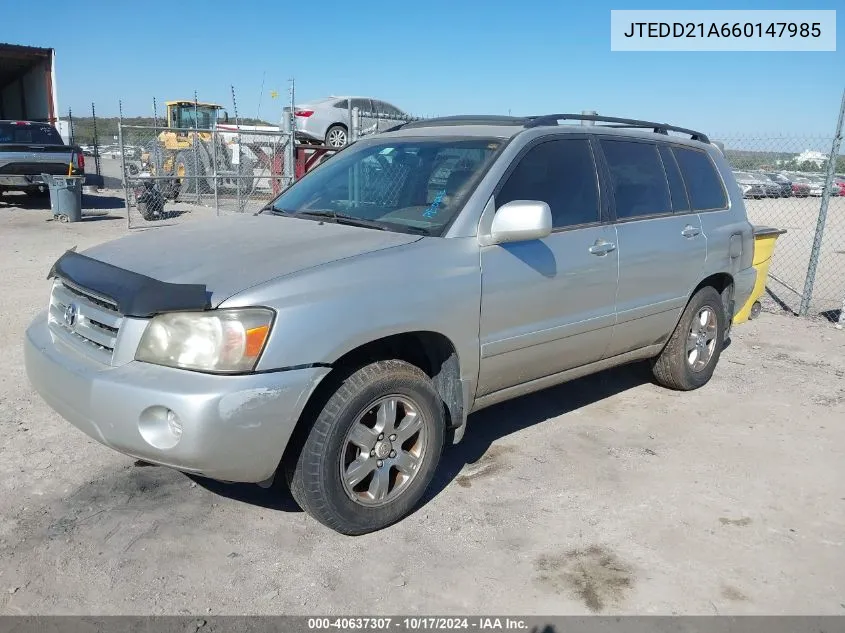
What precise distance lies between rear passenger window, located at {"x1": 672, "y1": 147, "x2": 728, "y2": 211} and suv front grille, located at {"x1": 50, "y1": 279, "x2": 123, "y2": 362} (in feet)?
12.7

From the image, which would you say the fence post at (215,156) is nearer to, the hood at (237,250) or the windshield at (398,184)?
the windshield at (398,184)

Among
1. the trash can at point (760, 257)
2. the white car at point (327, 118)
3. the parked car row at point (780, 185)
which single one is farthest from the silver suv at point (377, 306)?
the white car at point (327, 118)

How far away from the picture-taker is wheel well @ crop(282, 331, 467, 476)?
3.07 meters

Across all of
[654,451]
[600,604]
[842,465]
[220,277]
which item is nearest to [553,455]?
[654,451]

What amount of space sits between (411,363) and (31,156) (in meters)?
14.4

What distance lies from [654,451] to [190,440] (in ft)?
9.34

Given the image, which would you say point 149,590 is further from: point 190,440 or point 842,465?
point 842,465

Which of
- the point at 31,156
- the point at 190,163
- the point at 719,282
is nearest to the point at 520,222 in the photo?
the point at 719,282

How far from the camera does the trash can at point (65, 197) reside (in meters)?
14.1

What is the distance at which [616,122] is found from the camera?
4.81 meters

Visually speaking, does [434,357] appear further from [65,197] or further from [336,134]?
[336,134]

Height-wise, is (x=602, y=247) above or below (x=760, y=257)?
above

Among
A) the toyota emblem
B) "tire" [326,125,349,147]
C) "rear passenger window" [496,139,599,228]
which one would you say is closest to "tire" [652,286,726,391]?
"rear passenger window" [496,139,599,228]

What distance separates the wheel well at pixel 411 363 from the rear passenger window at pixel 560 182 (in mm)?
Answer: 821
